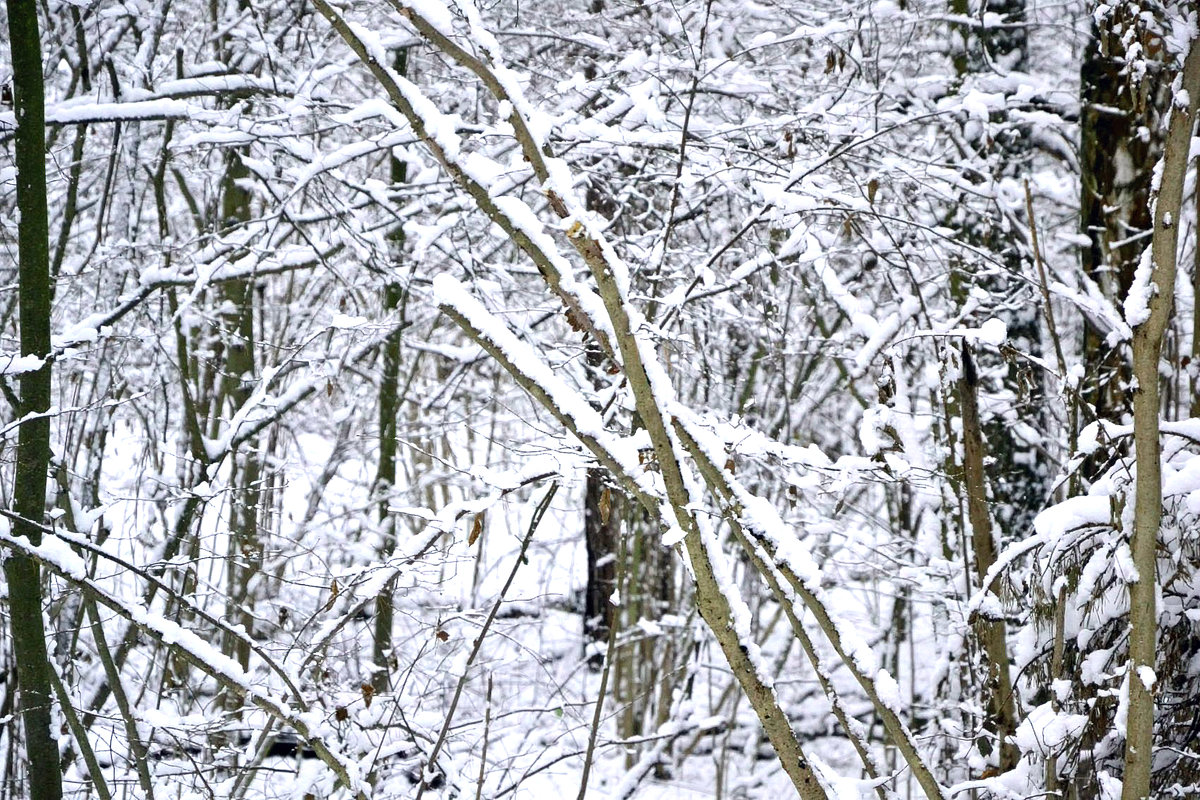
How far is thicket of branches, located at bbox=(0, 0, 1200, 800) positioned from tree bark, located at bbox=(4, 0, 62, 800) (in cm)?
1

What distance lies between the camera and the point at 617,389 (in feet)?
7.77

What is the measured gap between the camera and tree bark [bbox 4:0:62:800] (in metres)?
2.91

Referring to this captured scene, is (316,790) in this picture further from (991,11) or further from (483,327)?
(991,11)

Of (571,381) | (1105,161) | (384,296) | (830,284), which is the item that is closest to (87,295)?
(384,296)

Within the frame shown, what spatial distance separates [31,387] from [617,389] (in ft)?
6.24

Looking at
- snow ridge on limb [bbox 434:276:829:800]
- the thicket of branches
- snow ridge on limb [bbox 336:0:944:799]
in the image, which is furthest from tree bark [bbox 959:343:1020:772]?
snow ridge on limb [bbox 434:276:829:800]

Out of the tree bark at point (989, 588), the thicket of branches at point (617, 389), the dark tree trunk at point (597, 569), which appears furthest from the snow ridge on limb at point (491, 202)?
the dark tree trunk at point (597, 569)

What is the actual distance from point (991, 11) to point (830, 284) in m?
2.99

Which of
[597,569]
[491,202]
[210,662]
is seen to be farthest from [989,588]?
[597,569]

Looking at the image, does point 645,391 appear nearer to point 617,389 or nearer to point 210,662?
point 617,389

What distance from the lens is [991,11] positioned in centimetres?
571

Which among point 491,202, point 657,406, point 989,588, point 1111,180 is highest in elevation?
point 1111,180

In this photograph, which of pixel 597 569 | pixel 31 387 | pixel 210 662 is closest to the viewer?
pixel 210 662

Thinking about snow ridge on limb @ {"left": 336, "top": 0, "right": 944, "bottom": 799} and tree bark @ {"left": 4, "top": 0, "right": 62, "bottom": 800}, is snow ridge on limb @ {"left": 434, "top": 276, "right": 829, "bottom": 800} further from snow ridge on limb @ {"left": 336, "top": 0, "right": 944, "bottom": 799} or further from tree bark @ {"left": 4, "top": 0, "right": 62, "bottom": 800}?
tree bark @ {"left": 4, "top": 0, "right": 62, "bottom": 800}
